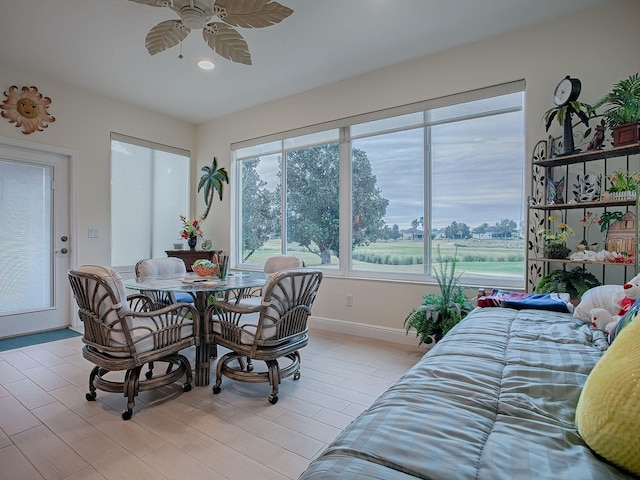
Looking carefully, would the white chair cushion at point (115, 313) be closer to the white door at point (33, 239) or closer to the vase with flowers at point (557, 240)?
the white door at point (33, 239)

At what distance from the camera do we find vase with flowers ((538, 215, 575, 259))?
8.50 feet

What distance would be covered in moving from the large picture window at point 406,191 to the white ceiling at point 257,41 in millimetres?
566

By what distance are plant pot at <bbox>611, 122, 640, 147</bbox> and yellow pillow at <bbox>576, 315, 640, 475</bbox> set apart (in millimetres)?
2082

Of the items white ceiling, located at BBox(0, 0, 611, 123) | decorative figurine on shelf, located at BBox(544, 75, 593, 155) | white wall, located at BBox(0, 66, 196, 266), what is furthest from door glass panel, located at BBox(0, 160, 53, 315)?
decorative figurine on shelf, located at BBox(544, 75, 593, 155)

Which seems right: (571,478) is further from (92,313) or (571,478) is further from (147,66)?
(147,66)

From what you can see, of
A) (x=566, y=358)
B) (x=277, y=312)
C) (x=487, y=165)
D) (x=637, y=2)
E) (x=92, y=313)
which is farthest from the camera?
(x=487, y=165)

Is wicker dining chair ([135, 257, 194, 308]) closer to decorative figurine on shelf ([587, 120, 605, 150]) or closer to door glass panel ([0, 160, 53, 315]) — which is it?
door glass panel ([0, 160, 53, 315])

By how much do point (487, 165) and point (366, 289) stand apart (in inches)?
69.3

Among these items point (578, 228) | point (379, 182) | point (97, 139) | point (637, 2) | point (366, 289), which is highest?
point (637, 2)

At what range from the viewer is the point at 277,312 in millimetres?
2301

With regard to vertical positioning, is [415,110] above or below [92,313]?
above

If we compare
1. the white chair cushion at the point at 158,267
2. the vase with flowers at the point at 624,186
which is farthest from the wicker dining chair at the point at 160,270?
the vase with flowers at the point at 624,186

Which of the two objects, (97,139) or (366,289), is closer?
(366,289)

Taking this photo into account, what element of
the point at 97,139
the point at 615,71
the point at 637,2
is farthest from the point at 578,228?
the point at 97,139
